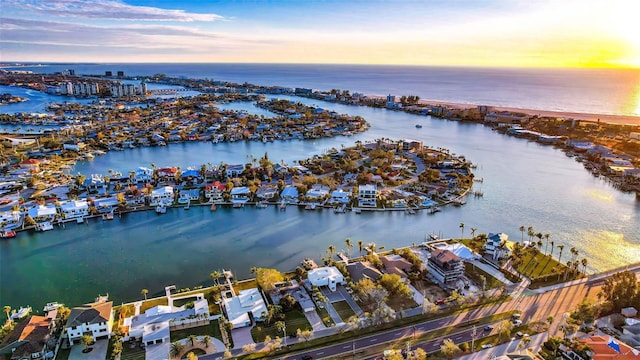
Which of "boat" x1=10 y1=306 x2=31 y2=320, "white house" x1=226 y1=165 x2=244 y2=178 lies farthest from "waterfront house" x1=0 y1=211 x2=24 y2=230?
"white house" x1=226 y1=165 x2=244 y2=178

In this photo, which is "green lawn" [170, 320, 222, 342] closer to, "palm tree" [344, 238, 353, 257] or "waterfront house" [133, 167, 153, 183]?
"palm tree" [344, 238, 353, 257]

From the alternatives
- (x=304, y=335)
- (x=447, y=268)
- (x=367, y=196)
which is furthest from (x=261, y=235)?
(x=447, y=268)

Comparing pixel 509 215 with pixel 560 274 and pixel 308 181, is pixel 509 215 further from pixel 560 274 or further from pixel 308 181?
pixel 308 181

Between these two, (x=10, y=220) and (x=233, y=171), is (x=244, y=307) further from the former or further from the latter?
(x=233, y=171)

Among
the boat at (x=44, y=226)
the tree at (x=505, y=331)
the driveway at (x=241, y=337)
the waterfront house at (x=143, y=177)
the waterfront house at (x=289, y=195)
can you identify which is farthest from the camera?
the waterfront house at (x=143, y=177)

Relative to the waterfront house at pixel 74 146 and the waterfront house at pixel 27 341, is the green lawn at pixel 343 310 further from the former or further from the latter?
the waterfront house at pixel 74 146

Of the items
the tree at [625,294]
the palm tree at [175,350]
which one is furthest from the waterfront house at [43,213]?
the tree at [625,294]
